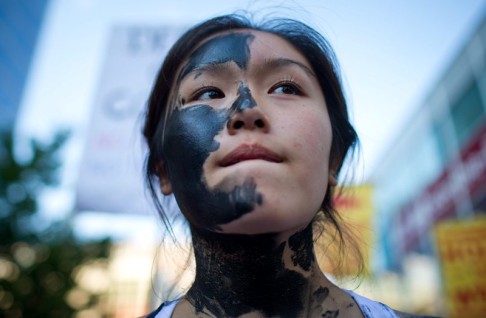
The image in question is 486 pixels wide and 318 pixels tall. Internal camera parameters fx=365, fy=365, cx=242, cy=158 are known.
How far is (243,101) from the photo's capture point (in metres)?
1.27

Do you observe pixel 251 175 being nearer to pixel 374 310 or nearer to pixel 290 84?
pixel 290 84

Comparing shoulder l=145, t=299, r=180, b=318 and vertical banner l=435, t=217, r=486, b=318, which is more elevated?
shoulder l=145, t=299, r=180, b=318

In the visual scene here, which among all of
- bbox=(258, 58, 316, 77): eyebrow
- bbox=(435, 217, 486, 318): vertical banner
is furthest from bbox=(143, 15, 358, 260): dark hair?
bbox=(435, 217, 486, 318): vertical banner

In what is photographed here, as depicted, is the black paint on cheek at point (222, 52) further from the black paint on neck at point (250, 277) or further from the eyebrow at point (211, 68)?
the black paint on neck at point (250, 277)

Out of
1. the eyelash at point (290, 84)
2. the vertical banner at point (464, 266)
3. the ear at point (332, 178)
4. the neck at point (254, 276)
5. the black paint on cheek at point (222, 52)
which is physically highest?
the black paint on cheek at point (222, 52)

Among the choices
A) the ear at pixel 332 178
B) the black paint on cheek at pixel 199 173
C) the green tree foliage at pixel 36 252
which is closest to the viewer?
the black paint on cheek at pixel 199 173

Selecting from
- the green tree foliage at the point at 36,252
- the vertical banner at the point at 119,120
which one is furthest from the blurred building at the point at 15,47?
the vertical banner at the point at 119,120

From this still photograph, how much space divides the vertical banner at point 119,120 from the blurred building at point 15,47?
104 ft

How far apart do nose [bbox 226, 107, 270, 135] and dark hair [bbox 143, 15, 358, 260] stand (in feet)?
1.54

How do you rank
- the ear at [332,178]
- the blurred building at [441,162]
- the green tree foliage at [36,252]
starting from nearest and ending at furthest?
1. the ear at [332,178]
2. the green tree foliage at [36,252]
3. the blurred building at [441,162]

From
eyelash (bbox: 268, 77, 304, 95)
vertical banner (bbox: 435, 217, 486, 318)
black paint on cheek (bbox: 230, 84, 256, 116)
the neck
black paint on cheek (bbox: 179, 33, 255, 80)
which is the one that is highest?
black paint on cheek (bbox: 179, 33, 255, 80)

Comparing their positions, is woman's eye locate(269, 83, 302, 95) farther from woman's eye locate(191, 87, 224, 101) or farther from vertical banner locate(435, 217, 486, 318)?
vertical banner locate(435, 217, 486, 318)

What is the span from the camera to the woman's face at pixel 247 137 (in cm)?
111

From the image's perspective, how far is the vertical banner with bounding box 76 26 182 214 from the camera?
139 inches
